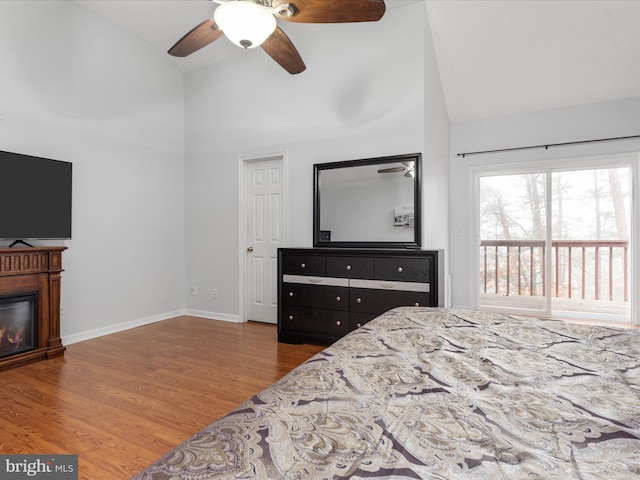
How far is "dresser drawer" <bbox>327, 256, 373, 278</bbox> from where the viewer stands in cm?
313

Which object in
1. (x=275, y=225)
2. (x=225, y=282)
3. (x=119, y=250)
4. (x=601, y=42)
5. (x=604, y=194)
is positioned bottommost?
(x=225, y=282)

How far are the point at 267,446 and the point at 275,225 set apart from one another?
12.1 ft

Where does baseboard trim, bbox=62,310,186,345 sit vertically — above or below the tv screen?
below

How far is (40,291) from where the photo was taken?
2.97 m

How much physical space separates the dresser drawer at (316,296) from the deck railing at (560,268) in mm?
2344

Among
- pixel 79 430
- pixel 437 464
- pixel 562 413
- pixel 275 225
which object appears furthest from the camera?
pixel 275 225

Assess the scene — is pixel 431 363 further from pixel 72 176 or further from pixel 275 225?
pixel 72 176

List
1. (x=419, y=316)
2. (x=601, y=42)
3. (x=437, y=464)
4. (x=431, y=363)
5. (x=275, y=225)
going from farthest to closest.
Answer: (x=275, y=225) < (x=601, y=42) < (x=419, y=316) < (x=431, y=363) < (x=437, y=464)

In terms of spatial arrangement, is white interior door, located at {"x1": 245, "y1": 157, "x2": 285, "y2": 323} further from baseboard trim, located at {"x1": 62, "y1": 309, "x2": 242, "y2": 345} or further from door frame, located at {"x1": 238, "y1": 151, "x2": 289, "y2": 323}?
baseboard trim, located at {"x1": 62, "y1": 309, "x2": 242, "y2": 345}

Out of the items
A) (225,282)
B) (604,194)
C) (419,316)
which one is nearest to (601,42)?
(604,194)

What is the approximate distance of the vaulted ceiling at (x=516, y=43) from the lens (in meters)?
3.22

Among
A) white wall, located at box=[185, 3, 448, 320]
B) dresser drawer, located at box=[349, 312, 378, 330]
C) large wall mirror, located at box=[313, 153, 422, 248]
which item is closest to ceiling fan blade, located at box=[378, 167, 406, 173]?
large wall mirror, located at box=[313, 153, 422, 248]

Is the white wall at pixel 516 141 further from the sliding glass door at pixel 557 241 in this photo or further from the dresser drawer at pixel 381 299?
the dresser drawer at pixel 381 299

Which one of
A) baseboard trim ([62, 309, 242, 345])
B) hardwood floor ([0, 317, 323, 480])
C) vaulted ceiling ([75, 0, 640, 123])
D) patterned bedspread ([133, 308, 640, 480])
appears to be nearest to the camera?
patterned bedspread ([133, 308, 640, 480])
